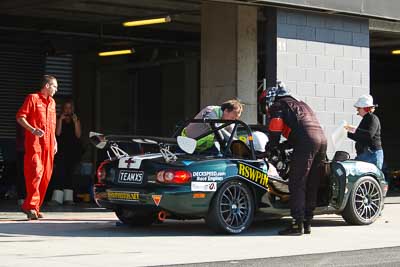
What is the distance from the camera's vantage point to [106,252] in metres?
9.02

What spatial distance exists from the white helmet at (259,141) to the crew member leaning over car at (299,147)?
244mm

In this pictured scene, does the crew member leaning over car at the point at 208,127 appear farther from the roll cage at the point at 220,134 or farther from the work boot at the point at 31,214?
the work boot at the point at 31,214

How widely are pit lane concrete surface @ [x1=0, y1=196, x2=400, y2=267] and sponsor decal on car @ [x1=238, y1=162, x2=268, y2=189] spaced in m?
0.65

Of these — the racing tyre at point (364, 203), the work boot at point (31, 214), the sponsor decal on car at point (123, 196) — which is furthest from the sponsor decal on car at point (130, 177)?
the racing tyre at point (364, 203)

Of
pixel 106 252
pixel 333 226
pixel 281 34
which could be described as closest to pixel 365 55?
pixel 281 34

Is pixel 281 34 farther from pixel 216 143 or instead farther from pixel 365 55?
pixel 216 143

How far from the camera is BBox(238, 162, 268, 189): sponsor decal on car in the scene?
10617mm

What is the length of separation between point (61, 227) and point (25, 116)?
1633 millimetres

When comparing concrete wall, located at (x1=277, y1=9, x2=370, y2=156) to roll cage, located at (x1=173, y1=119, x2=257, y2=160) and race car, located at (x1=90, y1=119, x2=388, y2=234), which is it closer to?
race car, located at (x1=90, y1=119, x2=388, y2=234)

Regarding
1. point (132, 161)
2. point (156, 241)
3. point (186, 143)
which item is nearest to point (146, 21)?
point (132, 161)

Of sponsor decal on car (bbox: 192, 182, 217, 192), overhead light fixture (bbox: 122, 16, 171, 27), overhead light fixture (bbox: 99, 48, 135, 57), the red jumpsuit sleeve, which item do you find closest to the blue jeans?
sponsor decal on car (bbox: 192, 182, 217, 192)

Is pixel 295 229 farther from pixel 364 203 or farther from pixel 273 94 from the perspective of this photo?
pixel 273 94

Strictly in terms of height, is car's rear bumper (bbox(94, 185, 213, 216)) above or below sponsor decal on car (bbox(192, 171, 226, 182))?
below

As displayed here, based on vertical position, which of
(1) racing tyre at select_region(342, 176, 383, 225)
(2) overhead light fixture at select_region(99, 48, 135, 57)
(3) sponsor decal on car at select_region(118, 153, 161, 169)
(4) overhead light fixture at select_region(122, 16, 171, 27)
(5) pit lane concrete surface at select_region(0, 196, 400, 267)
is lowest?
(5) pit lane concrete surface at select_region(0, 196, 400, 267)
